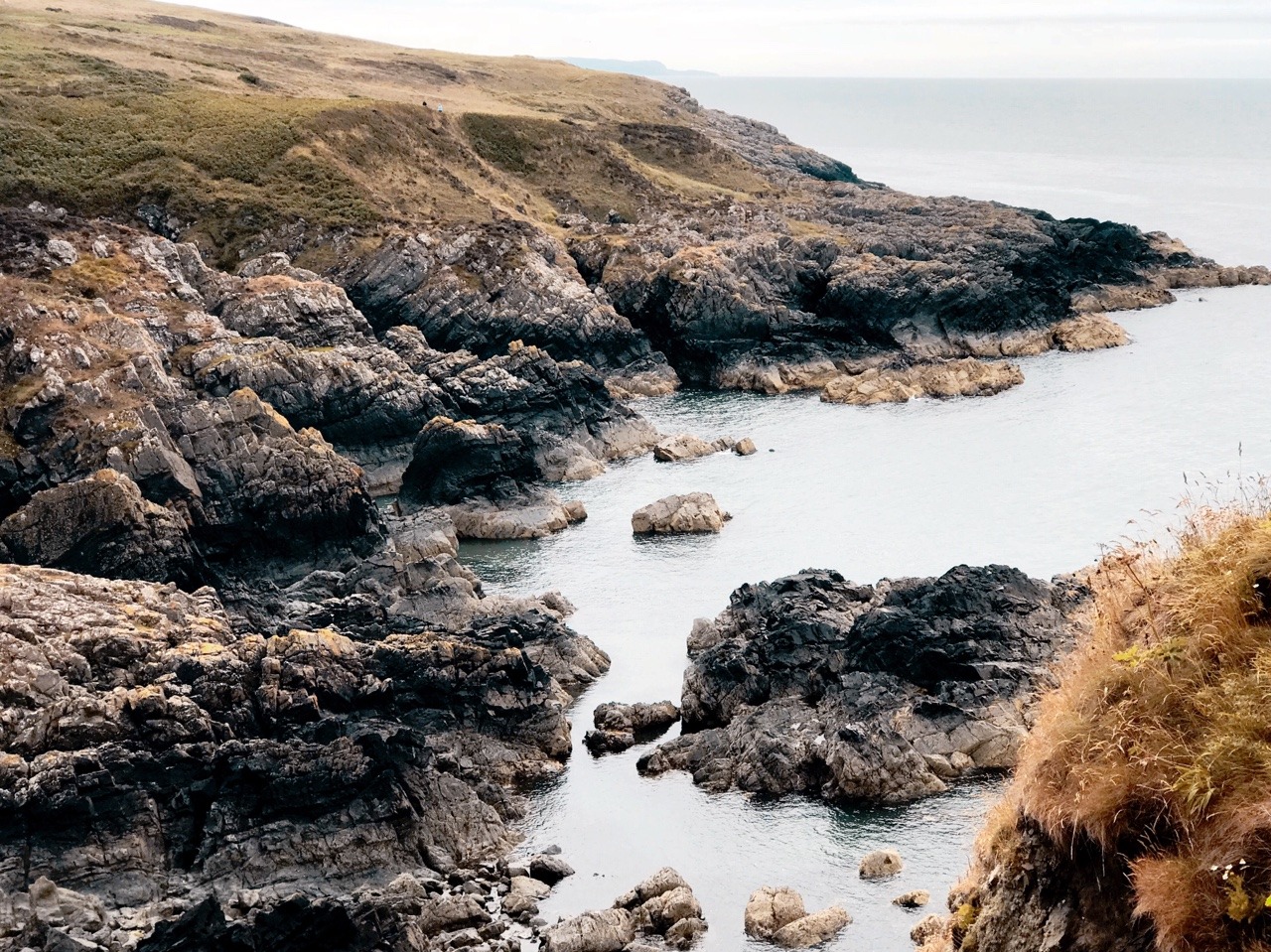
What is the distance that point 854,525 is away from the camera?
66.6 metres

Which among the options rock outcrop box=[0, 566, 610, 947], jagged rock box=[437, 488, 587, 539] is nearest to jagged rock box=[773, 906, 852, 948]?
rock outcrop box=[0, 566, 610, 947]

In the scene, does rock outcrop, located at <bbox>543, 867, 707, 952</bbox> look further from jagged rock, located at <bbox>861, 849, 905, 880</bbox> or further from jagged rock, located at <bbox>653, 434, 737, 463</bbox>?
jagged rock, located at <bbox>653, 434, 737, 463</bbox>

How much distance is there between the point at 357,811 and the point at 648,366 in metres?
64.4

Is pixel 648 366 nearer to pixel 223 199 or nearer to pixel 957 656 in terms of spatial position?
pixel 223 199

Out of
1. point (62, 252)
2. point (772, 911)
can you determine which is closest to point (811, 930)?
point (772, 911)

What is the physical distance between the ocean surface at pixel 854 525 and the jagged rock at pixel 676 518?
0.89 meters

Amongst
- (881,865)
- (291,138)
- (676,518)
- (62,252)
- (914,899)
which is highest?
(291,138)

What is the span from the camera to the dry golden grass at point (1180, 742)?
1210 centimetres

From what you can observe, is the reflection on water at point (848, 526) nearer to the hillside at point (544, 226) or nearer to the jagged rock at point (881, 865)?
the jagged rock at point (881, 865)

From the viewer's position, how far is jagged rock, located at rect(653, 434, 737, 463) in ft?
258

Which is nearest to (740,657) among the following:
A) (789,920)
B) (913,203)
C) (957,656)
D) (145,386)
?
(957,656)

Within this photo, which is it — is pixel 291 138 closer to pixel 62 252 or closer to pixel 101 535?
pixel 62 252

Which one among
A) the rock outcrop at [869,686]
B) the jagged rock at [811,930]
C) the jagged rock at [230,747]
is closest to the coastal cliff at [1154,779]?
the jagged rock at [811,930]

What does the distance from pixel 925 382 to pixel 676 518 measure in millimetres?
32654
